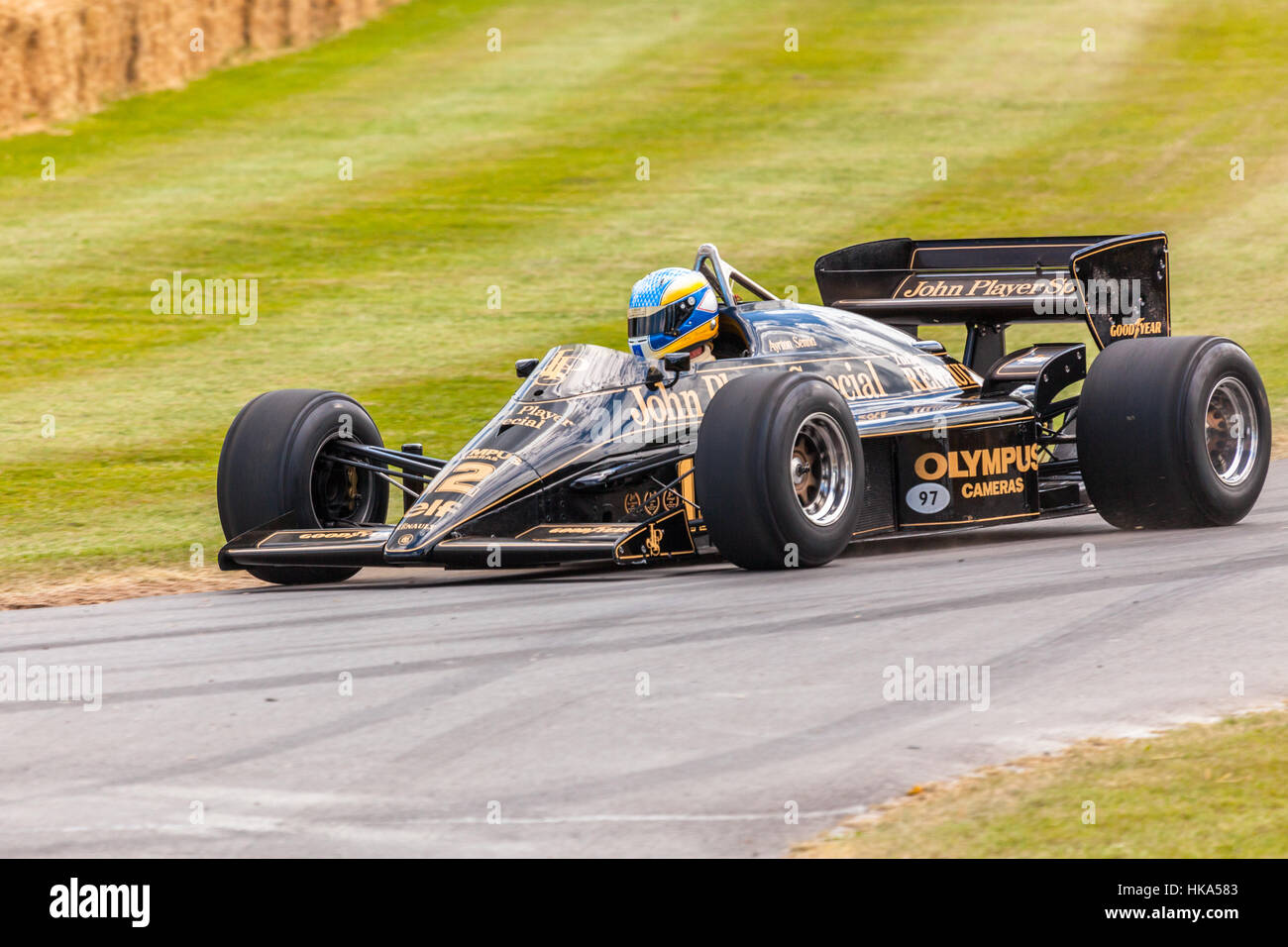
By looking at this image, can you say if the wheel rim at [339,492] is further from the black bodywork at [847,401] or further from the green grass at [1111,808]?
the green grass at [1111,808]

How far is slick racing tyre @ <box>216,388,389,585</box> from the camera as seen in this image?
10.4 m

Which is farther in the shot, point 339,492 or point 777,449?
point 339,492

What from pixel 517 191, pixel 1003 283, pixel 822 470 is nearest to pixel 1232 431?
pixel 1003 283

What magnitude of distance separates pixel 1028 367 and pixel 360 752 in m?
6.70

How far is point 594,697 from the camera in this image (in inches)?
270

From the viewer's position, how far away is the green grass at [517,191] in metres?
16.8

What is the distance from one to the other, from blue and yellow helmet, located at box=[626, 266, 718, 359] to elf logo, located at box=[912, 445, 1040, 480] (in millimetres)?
1482

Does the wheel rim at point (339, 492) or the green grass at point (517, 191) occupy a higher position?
the green grass at point (517, 191)

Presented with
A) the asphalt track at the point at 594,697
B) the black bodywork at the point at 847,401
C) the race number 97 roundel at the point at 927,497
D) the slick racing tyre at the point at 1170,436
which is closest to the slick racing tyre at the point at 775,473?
the asphalt track at the point at 594,697

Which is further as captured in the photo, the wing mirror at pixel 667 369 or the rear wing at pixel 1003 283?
the rear wing at pixel 1003 283

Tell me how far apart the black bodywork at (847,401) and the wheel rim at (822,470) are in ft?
1.82

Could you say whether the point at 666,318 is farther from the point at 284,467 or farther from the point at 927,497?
the point at 284,467

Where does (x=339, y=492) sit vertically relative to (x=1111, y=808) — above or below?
above

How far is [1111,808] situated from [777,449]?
157 inches
